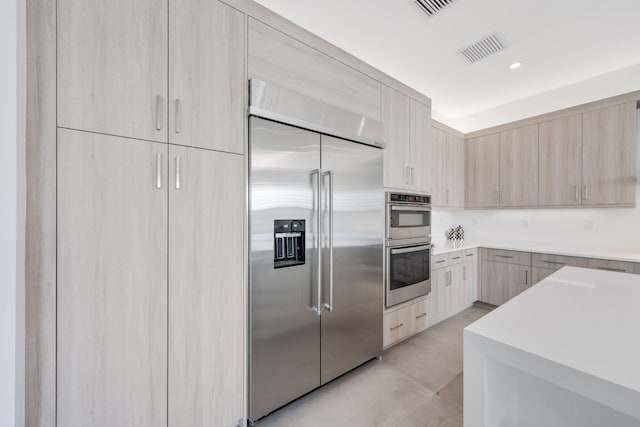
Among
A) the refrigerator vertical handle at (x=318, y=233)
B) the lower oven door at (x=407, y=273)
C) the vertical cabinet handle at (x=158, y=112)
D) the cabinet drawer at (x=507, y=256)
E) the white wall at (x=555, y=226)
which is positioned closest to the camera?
the vertical cabinet handle at (x=158, y=112)

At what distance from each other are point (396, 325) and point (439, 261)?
1.04 metres

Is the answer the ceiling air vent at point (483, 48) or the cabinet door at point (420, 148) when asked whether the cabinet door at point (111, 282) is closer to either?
the cabinet door at point (420, 148)

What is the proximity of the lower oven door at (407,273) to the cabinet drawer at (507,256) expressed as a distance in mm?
1338

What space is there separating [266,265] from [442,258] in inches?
93.8

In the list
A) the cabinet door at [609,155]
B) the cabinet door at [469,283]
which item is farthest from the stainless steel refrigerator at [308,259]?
the cabinet door at [609,155]

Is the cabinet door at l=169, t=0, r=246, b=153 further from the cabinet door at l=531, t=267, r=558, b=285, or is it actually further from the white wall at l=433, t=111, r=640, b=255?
the cabinet door at l=531, t=267, r=558, b=285

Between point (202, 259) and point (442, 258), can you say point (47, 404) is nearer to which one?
point (202, 259)

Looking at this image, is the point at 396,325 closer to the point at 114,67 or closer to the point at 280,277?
the point at 280,277

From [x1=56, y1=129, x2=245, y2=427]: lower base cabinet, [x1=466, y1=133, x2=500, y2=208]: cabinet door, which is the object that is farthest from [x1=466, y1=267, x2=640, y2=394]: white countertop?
[x1=466, y1=133, x2=500, y2=208]: cabinet door

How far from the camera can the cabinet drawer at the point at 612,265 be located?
8.09 ft

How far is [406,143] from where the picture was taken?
8.38 ft

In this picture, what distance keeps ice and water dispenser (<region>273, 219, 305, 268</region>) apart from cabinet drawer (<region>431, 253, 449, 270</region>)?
6.27 ft

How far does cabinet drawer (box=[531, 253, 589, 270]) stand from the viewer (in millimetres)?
2785

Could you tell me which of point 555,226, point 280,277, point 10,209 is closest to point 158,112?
point 10,209
